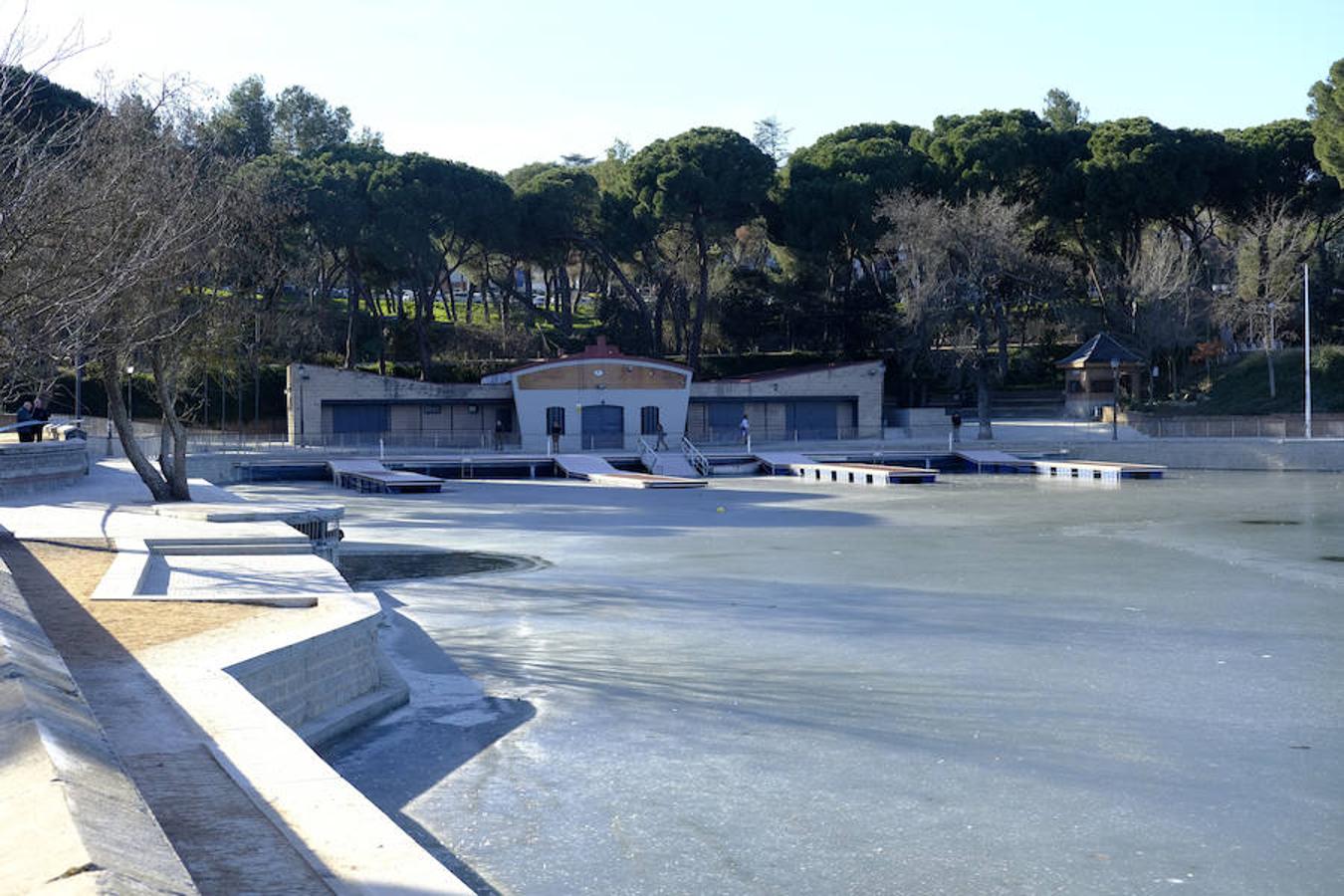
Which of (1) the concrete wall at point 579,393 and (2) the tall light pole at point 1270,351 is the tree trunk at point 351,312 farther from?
(2) the tall light pole at point 1270,351

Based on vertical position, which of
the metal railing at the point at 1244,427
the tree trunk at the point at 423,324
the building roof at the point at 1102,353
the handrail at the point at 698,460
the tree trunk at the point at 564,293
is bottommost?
the handrail at the point at 698,460

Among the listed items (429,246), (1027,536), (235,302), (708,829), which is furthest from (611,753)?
(429,246)

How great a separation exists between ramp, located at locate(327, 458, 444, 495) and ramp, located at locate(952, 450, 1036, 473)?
71.7 ft

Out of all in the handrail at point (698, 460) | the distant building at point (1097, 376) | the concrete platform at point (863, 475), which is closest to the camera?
the concrete platform at point (863, 475)

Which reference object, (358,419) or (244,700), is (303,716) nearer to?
(244,700)

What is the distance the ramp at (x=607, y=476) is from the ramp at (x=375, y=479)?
5759 mm

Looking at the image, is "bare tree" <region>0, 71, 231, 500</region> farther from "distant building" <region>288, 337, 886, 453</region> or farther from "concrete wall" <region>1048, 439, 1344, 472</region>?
"concrete wall" <region>1048, 439, 1344, 472</region>

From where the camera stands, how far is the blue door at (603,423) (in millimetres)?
58688

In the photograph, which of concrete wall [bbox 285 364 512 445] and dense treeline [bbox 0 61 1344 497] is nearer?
concrete wall [bbox 285 364 512 445]

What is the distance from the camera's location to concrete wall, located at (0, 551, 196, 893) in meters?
5.84

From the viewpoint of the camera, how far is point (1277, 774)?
1157cm

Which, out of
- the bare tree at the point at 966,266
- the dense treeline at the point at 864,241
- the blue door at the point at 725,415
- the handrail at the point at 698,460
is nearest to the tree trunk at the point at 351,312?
the dense treeline at the point at 864,241

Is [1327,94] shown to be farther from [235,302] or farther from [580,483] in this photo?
[235,302]

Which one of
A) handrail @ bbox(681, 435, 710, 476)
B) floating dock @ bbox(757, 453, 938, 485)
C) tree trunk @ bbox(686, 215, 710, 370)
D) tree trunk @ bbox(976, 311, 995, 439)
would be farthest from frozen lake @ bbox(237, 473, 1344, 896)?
tree trunk @ bbox(686, 215, 710, 370)
